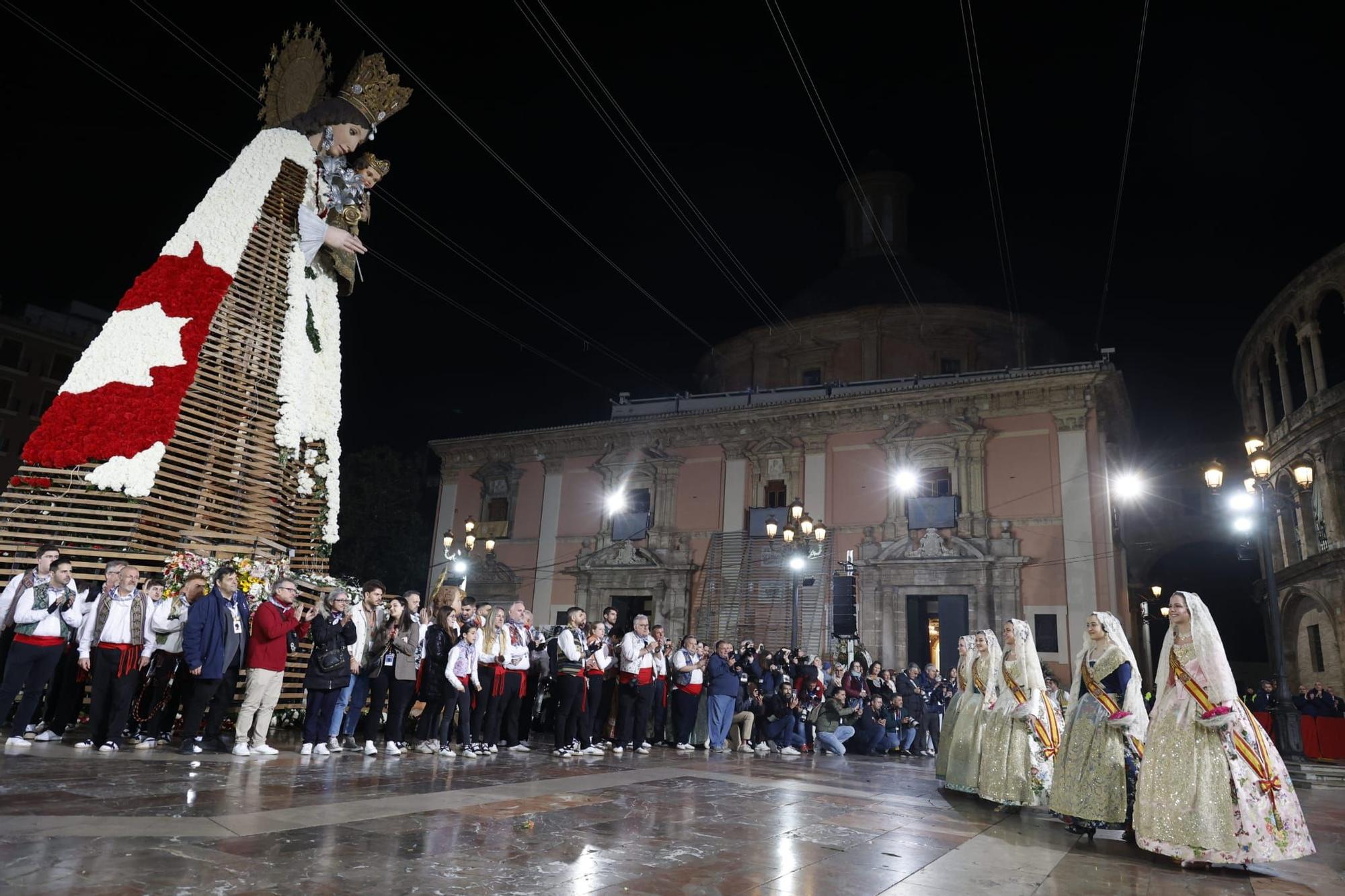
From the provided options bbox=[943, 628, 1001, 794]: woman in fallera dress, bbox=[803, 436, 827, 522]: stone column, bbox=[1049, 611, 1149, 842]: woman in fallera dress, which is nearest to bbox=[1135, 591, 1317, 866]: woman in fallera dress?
bbox=[1049, 611, 1149, 842]: woman in fallera dress

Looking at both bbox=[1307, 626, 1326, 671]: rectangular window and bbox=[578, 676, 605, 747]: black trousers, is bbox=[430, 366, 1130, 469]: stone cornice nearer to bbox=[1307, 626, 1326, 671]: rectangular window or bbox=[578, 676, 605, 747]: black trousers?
bbox=[1307, 626, 1326, 671]: rectangular window

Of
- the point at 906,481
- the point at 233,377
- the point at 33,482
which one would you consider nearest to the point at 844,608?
the point at 906,481

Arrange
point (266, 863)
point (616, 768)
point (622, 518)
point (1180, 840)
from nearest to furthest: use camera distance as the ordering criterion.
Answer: point (266, 863)
point (1180, 840)
point (616, 768)
point (622, 518)

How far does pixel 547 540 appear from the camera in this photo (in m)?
28.3

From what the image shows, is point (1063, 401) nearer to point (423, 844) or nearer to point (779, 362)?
point (779, 362)

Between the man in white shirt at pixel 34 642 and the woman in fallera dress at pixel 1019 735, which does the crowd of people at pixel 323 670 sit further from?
the woman in fallera dress at pixel 1019 735

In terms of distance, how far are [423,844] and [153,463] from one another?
6272 millimetres

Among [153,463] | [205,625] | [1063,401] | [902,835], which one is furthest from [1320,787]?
[153,463]

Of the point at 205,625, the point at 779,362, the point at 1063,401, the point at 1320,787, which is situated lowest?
the point at 1320,787

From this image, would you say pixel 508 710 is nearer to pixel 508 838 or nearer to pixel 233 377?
pixel 233 377

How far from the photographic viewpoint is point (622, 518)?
1073 inches

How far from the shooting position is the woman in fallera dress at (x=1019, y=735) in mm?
6980

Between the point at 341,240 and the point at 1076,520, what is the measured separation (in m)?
18.5

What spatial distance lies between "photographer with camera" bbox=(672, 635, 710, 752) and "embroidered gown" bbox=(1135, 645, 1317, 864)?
22.3 ft
